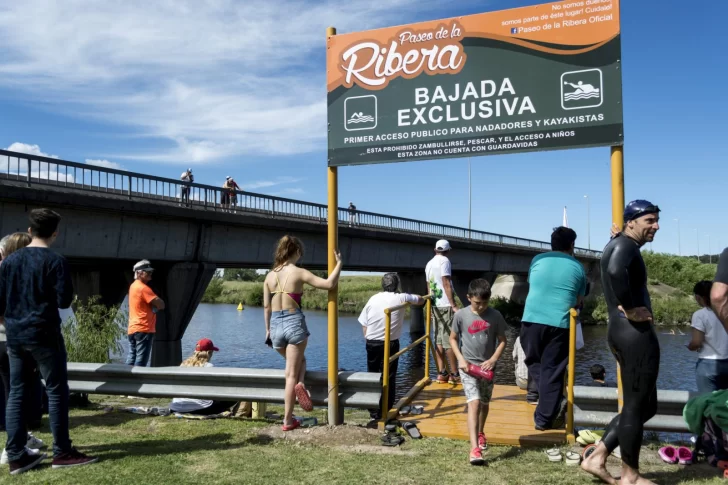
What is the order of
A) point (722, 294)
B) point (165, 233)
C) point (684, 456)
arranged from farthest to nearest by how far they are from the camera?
point (165, 233), point (684, 456), point (722, 294)

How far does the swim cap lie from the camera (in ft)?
13.9

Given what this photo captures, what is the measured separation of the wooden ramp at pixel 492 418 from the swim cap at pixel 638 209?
2167 millimetres

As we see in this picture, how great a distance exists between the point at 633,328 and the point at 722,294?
0.60 metres

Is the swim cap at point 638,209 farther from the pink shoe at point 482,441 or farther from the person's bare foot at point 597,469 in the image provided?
the pink shoe at point 482,441

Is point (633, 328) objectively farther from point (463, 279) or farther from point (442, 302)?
point (463, 279)

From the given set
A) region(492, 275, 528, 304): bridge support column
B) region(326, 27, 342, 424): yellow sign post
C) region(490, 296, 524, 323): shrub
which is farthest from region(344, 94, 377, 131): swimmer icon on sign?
region(492, 275, 528, 304): bridge support column

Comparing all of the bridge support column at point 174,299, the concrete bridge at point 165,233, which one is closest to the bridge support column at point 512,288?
the concrete bridge at point 165,233

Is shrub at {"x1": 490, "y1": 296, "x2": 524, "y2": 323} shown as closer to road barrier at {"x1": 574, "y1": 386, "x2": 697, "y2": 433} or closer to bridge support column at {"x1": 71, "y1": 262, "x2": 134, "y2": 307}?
bridge support column at {"x1": 71, "y1": 262, "x2": 134, "y2": 307}

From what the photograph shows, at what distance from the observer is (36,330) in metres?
4.73

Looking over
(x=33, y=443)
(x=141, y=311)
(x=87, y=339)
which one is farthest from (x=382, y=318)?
(x=87, y=339)

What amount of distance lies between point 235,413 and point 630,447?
14.6 ft

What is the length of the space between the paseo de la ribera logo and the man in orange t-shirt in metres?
3.95

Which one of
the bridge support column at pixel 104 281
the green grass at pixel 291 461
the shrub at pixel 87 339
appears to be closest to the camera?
the green grass at pixel 291 461

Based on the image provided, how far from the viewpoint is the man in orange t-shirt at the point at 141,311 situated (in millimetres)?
8320
